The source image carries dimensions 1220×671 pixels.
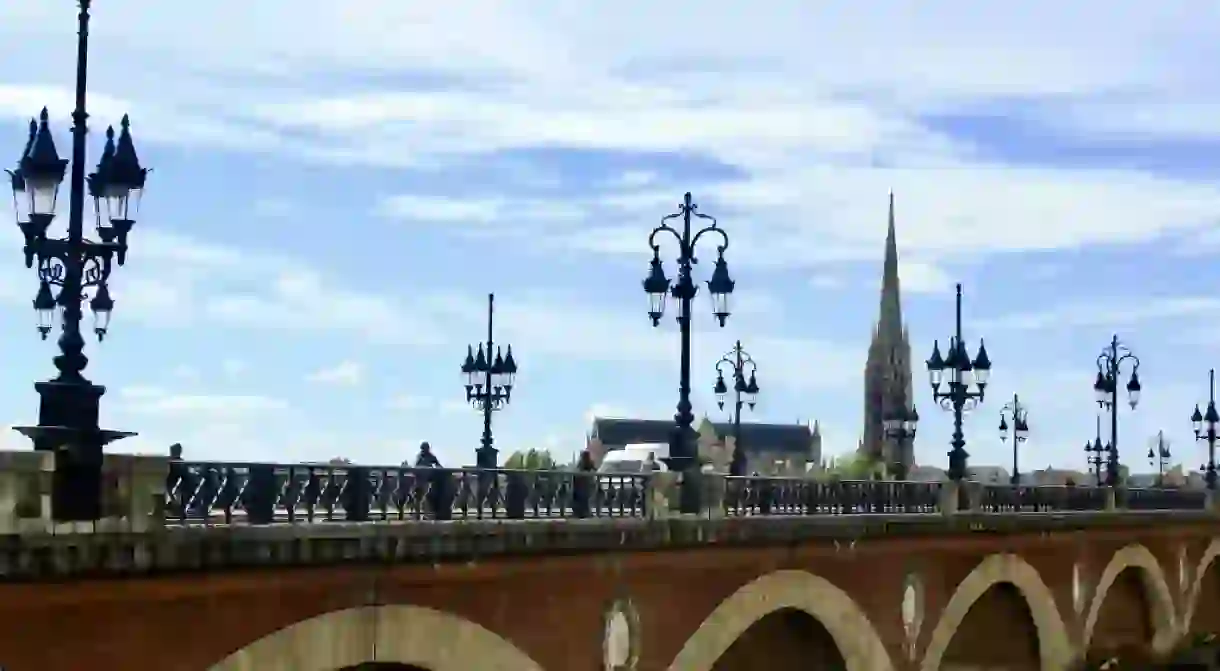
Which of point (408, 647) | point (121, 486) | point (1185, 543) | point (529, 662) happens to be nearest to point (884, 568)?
point (529, 662)

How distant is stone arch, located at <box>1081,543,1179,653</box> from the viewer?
42.0 m

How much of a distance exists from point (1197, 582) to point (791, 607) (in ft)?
91.5

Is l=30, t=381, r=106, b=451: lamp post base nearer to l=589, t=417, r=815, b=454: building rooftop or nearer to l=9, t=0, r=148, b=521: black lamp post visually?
l=9, t=0, r=148, b=521: black lamp post

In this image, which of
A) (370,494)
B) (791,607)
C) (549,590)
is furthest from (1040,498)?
(370,494)

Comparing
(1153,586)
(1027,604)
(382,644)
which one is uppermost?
(382,644)

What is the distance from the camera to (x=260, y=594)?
14938 mm

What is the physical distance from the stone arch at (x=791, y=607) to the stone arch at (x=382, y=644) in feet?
13.2

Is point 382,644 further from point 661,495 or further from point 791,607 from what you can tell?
point 791,607

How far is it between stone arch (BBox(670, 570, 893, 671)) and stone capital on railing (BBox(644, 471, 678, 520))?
1.54 metres

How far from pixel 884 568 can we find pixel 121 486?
56.6 feet

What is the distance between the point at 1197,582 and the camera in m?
50.4

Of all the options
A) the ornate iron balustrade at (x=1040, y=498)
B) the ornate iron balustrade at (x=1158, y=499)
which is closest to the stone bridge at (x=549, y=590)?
the ornate iron balustrade at (x=1040, y=498)

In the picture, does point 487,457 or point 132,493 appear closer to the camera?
point 132,493

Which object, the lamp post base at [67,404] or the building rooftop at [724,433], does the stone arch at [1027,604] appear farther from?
the building rooftop at [724,433]
